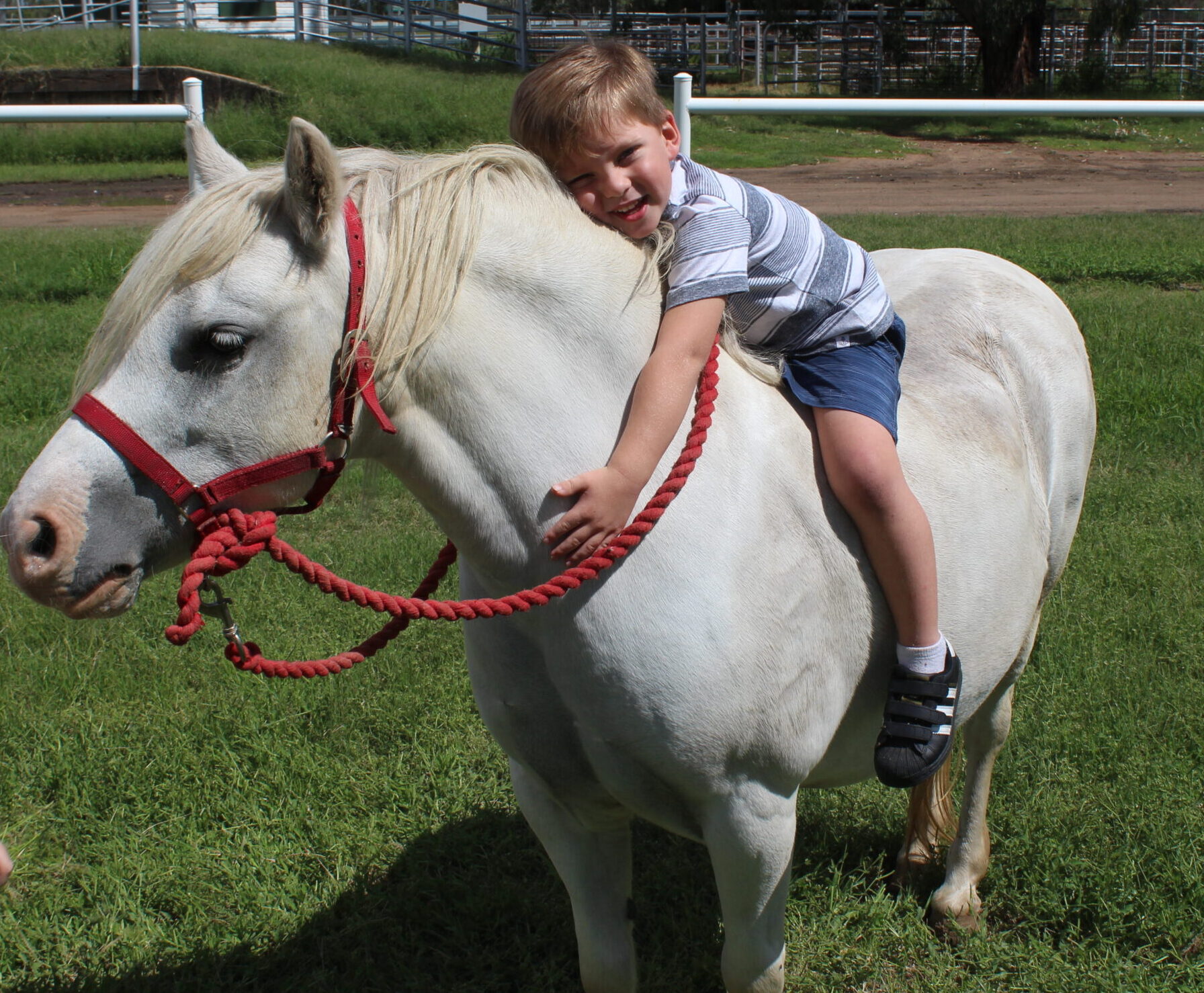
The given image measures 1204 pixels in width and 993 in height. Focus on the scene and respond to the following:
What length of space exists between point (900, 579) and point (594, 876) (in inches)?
35.3

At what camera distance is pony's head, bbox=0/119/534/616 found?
1.55 metres

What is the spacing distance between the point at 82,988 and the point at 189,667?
141cm

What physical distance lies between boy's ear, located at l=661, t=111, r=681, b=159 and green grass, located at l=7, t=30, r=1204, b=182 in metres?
13.5

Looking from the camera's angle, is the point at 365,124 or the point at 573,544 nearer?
the point at 573,544

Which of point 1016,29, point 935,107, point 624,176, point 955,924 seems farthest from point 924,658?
point 1016,29

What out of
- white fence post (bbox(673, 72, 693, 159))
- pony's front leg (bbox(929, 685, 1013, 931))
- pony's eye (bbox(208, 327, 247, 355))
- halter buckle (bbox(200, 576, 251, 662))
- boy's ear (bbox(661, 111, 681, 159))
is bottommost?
pony's front leg (bbox(929, 685, 1013, 931))

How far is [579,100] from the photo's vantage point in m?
1.87

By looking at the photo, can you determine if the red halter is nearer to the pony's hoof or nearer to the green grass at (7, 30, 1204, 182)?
the pony's hoof

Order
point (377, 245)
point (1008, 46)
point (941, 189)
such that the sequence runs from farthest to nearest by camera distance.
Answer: point (1008, 46) < point (941, 189) < point (377, 245)

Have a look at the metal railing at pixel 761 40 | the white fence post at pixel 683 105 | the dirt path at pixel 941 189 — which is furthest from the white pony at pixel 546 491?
the metal railing at pixel 761 40

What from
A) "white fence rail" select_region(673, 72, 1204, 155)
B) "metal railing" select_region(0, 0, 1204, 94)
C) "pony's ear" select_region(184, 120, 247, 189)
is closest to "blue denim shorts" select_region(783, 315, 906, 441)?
"pony's ear" select_region(184, 120, 247, 189)

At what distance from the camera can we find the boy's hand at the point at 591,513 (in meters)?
1.71

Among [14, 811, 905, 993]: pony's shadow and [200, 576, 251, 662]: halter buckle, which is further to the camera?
[14, 811, 905, 993]: pony's shadow

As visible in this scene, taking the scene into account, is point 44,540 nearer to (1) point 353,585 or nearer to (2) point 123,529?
(2) point 123,529
